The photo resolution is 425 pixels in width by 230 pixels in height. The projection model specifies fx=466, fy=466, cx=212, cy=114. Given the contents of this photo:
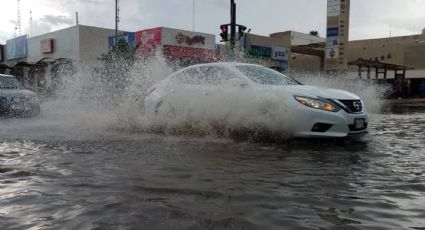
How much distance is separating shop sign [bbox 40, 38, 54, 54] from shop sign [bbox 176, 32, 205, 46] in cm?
1020

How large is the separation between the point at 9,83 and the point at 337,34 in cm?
1909

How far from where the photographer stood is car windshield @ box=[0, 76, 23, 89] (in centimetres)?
1361

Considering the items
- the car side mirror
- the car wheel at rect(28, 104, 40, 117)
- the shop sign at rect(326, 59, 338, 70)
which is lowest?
the car wheel at rect(28, 104, 40, 117)

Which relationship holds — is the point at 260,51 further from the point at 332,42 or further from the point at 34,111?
the point at 34,111

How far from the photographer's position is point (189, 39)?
2834cm

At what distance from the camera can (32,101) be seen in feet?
43.8

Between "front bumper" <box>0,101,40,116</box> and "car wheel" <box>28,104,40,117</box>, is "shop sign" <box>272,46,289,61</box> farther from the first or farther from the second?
"front bumper" <box>0,101,40,116</box>

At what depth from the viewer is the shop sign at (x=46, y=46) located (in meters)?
32.2

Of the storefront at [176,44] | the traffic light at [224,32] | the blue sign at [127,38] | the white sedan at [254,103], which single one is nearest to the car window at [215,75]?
the white sedan at [254,103]

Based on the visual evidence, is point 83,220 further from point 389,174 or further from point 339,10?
point 339,10

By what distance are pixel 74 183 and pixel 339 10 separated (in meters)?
24.8

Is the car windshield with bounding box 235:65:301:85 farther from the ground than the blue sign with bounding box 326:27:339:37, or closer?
closer

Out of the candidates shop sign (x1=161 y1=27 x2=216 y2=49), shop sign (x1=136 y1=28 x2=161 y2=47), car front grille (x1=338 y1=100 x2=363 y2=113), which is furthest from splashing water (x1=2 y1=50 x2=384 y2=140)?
shop sign (x1=161 y1=27 x2=216 y2=49)

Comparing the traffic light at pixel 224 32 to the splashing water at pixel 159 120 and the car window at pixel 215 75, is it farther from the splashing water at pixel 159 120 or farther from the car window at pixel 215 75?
the car window at pixel 215 75
